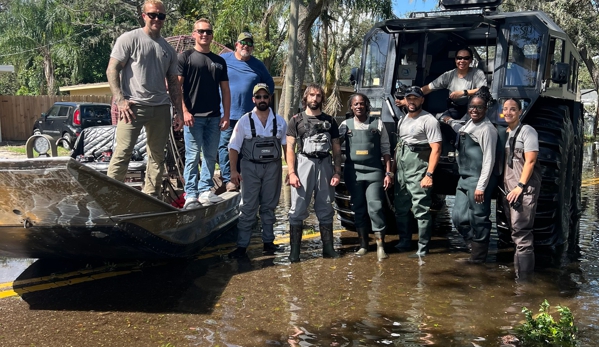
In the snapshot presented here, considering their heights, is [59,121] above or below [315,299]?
above

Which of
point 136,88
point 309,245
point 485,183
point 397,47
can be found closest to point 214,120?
point 136,88

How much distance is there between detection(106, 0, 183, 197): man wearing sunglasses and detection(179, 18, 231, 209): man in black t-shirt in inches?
28.3

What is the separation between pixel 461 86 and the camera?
24.0 feet

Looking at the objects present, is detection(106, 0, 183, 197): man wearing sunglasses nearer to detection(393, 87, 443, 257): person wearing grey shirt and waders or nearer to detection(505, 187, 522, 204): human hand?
detection(393, 87, 443, 257): person wearing grey shirt and waders

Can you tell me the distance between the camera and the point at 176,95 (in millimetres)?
6406

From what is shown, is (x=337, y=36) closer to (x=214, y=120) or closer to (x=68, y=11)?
(x=68, y=11)

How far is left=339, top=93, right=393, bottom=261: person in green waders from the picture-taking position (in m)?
6.80

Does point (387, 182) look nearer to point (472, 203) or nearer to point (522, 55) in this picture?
point (472, 203)

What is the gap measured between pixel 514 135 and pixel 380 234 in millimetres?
1775

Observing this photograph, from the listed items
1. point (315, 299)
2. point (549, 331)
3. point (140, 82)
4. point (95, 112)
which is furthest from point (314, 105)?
point (95, 112)

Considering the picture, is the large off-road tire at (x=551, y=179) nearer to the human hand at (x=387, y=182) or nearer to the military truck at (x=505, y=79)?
the military truck at (x=505, y=79)

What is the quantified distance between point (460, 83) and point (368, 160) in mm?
1523

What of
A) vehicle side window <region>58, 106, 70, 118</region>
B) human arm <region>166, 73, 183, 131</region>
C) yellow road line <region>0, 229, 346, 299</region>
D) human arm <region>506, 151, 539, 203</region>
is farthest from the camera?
vehicle side window <region>58, 106, 70, 118</region>

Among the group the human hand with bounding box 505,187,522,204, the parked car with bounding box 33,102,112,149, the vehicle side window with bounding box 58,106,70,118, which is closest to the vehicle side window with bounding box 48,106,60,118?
the parked car with bounding box 33,102,112,149
